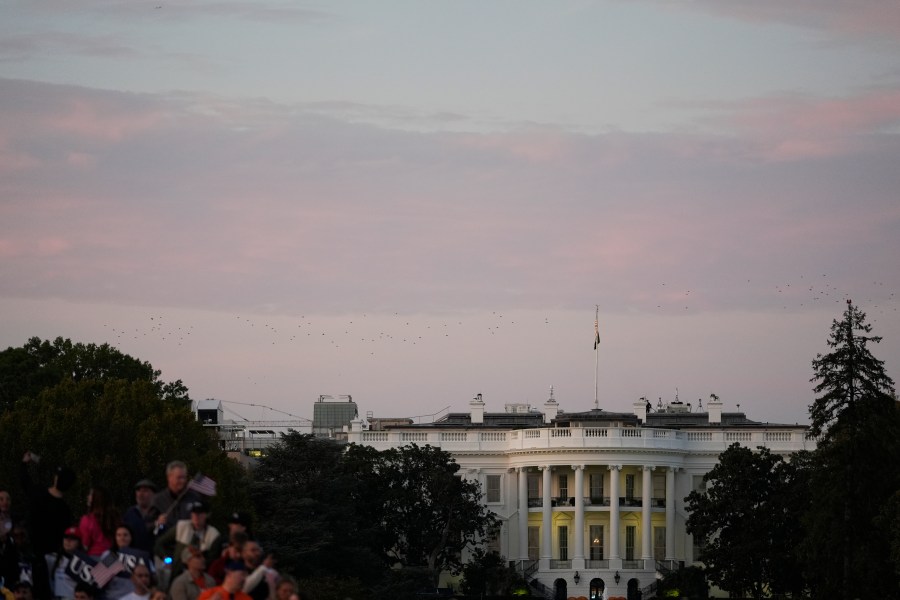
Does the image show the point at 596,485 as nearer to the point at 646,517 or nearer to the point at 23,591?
the point at 646,517

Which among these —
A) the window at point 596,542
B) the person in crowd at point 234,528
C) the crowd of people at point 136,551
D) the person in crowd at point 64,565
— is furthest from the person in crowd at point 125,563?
the window at point 596,542

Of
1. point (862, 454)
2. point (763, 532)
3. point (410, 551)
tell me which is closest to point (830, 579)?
point (862, 454)

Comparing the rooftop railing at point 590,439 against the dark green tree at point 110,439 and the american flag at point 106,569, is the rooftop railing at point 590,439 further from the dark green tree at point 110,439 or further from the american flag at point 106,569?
the american flag at point 106,569

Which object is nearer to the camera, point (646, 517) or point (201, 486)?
point (201, 486)

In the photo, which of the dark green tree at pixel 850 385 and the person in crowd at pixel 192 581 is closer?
the person in crowd at pixel 192 581

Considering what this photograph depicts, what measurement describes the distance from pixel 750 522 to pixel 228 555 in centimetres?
9052

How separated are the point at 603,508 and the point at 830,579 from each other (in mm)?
52194

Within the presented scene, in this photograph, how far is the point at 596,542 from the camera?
14688cm

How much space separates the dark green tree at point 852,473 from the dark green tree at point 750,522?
53.5 feet

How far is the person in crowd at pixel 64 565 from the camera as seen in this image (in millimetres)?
34062

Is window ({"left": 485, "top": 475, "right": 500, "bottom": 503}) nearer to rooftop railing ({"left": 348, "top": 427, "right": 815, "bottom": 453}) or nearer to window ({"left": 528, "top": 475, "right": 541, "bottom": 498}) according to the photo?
rooftop railing ({"left": 348, "top": 427, "right": 815, "bottom": 453})

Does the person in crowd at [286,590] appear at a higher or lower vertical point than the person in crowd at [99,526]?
lower

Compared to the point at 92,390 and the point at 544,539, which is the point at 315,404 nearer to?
the point at 544,539

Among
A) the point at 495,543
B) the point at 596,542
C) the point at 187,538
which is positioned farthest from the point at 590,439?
the point at 187,538
